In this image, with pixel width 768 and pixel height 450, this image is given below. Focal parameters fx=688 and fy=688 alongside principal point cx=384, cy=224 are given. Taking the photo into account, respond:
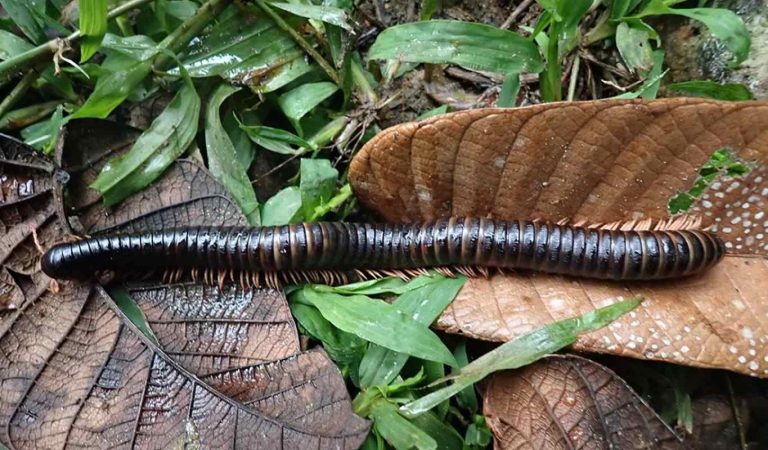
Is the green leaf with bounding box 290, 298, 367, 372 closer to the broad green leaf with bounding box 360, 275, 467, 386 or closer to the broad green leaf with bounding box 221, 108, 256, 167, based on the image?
the broad green leaf with bounding box 360, 275, 467, 386

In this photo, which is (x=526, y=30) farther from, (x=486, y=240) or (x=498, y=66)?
(x=486, y=240)

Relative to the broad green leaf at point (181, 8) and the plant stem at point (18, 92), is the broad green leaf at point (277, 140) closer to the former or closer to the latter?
the broad green leaf at point (181, 8)

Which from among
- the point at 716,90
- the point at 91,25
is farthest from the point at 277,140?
the point at 716,90

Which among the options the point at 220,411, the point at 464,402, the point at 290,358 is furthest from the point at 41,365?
the point at 464,402

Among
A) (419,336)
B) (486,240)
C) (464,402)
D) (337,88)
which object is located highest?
(337,88)

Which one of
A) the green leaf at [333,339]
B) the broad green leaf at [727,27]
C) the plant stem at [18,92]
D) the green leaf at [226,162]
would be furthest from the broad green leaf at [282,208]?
the broad green leaf at [727,27]

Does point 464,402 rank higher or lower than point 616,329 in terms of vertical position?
lower
